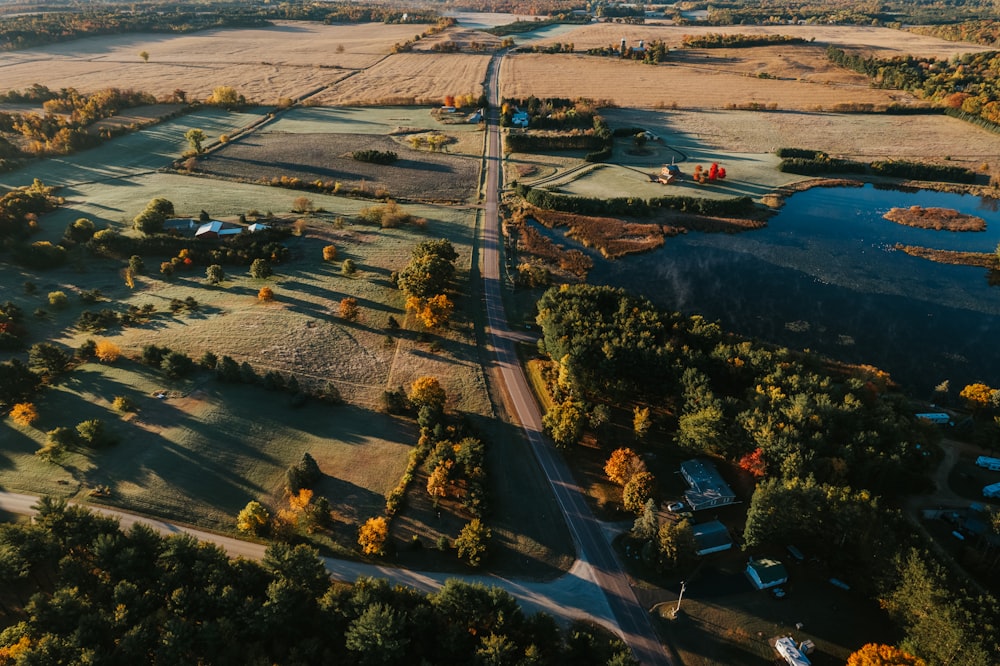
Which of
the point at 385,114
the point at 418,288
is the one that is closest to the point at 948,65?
the point at 385,114

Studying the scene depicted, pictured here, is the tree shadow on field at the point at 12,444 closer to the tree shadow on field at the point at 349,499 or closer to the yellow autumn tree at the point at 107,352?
the yellow autumn tree at the point at 107,352

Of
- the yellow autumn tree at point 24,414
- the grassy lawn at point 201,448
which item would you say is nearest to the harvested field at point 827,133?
the grassy lawn at point 201,448

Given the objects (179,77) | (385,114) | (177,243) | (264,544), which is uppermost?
(179,77)

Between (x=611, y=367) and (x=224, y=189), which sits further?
(x=224, y=189)

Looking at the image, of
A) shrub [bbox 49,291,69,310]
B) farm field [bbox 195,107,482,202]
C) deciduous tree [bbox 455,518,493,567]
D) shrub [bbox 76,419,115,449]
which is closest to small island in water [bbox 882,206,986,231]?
farm field [bbox 195,107,482,202]

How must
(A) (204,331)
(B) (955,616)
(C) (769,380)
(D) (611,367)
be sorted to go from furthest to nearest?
(A) (204,331)
(D) (611,367)
(C) (769,380)
(B) (955,616)

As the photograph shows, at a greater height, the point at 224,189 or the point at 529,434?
the point at 224,189

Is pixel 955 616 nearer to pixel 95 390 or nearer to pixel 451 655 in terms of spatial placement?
pixel 451 655
